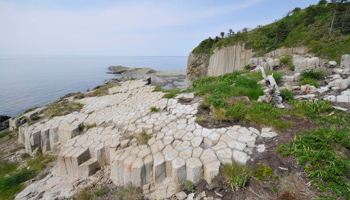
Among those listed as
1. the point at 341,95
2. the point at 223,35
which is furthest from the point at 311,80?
the point at 223,35

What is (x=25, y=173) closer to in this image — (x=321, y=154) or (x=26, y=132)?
(x=26, y=132)

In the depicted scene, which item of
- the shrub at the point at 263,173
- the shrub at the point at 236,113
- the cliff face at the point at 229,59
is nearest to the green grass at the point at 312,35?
the cliff face at the point at 229,59

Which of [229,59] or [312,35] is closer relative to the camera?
[312,35]

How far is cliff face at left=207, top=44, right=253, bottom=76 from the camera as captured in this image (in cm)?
1877

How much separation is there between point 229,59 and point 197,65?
822 cm

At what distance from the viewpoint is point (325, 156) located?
2471 millimetres

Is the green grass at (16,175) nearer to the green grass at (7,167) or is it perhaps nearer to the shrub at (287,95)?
the green grass at (7,167)

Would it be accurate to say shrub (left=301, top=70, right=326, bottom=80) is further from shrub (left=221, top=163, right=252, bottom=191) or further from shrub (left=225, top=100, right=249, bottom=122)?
shrub (left=221, top=163, right=252, bottom=191)

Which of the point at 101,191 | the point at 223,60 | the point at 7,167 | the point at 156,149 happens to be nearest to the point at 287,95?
the point at 156,149

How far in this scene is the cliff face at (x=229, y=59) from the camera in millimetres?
18773

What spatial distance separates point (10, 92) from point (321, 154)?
3527cm

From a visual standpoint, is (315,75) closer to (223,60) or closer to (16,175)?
(16,175)

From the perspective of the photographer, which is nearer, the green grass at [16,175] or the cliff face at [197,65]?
the green grass at [16,175]

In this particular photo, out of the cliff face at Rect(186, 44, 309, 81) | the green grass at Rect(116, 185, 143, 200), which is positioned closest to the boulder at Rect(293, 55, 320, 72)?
the cliff face at Rect(186, 44, 309, 81)
